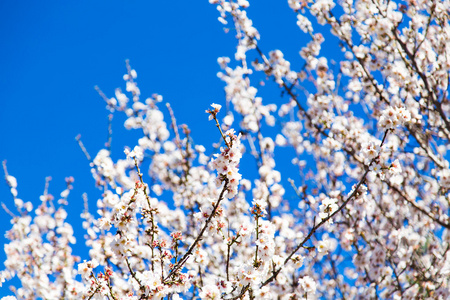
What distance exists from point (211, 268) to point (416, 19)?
5.06 metres

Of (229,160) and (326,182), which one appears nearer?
(229,160)

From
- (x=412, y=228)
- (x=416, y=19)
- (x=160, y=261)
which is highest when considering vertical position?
(x=416, y=19)

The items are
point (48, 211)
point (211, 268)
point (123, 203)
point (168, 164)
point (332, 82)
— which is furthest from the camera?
point (48, 211)

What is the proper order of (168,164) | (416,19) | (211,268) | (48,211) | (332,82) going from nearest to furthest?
(416,19) < (211,268) < (332,82) < (168,164) < (48,211)

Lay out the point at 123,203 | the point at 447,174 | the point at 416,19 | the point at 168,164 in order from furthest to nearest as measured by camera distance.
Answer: the point at 168,164, the point at 416,19, the point at 447,174, the point at 123,203

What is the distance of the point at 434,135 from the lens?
5.42 m

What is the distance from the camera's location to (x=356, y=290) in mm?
6668

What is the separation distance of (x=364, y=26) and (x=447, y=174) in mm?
2501

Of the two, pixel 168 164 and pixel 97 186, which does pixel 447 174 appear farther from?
pixel 97 186

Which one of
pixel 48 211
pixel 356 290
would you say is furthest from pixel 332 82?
pixel 48 211

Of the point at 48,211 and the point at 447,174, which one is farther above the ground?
the point at 48,211

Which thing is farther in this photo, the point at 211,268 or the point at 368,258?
the point at 211,268

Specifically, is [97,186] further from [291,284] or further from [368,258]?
[368,258]

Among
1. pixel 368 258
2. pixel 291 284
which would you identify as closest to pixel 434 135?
pixel 368 258
